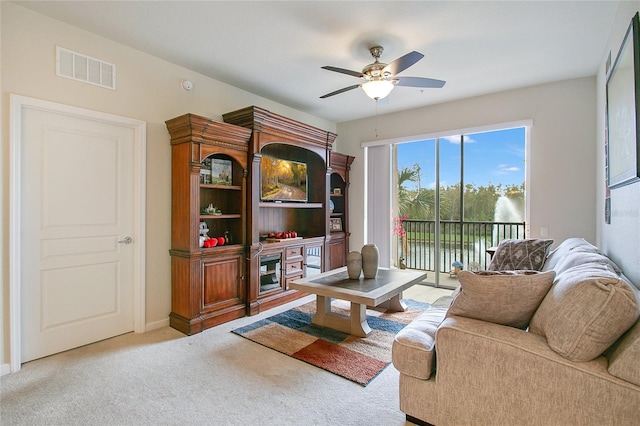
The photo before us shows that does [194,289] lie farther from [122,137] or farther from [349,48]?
[349,48]

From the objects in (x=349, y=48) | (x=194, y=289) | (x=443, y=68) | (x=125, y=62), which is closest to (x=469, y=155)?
(x=443, y=68)

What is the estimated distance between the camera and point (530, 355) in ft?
4.67

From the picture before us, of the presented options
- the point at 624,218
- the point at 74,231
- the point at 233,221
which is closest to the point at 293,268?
the point at 233,221

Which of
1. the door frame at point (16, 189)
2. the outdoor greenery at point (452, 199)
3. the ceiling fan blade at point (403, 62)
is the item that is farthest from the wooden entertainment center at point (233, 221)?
the ceiling fan blade at point (403, 62)

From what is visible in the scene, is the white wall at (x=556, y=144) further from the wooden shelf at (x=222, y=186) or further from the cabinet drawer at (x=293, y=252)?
the wooden shelf at (x=222, y=186)

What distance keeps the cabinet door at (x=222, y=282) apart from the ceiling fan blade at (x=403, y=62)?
251cm

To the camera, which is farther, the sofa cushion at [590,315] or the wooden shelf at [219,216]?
the wooden shelf at [219,216]

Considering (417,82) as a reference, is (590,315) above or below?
below

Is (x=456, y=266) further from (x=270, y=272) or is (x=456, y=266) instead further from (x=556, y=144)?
(x=270, y=272)

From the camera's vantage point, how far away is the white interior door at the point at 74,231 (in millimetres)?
2584

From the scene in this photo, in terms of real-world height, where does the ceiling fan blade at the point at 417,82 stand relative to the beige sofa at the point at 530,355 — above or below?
above

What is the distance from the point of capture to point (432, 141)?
5.10m

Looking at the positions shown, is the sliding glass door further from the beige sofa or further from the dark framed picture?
the beige sofa

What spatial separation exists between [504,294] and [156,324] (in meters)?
3.23
